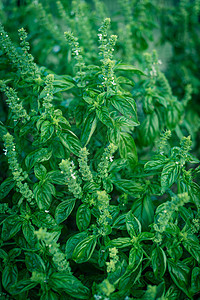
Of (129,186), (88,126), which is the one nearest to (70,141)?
(88,126)

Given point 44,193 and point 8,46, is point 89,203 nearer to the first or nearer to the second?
point 44,193

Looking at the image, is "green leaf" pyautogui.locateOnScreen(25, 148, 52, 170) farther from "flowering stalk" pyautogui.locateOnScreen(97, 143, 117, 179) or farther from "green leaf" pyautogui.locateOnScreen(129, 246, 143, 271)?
"green leaf" pyautogui.locateOnScreen(129, 246, 143, 271)

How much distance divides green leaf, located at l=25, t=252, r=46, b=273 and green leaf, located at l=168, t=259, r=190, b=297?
0.52 metres

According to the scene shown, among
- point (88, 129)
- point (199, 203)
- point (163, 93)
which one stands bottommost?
point (199, 203)

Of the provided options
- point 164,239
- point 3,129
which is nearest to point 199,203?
point 164,239

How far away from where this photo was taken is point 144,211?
3.99 feet

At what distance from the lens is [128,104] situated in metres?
1.14

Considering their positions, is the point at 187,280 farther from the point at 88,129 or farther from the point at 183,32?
the point at 183,32

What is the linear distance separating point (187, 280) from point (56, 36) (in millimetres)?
1791

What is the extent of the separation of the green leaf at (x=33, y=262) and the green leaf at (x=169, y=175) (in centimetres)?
57

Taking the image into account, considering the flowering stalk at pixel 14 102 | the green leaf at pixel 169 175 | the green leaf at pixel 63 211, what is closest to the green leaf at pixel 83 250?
the green leaf at pixel 63 211

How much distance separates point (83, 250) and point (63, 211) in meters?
0.19

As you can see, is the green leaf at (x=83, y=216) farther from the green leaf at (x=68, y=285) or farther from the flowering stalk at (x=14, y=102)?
the flowering stalk at (x=14, y=102)

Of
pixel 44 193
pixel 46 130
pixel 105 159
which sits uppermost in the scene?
pixel 46 130
